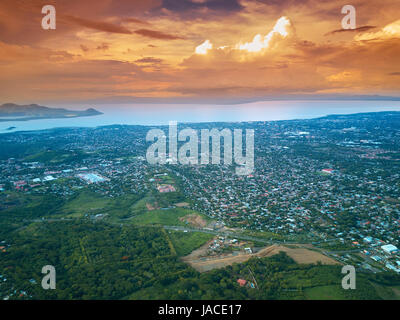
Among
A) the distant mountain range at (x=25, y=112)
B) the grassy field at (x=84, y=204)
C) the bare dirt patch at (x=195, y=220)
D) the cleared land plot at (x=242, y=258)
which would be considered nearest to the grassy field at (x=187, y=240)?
the cleared land plot at (x=242, y=258)

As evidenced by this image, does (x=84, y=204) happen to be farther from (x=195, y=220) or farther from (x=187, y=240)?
(x=187, y=240)

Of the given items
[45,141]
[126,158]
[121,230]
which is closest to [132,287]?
[121,230]

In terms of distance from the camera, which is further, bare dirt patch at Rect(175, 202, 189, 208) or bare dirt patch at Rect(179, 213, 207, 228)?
bare dirt patch at Rect(175, 202, 189, 208)

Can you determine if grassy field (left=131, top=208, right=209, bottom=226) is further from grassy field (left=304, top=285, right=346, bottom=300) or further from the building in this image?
the building

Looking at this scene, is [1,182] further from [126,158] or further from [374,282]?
[374,282]

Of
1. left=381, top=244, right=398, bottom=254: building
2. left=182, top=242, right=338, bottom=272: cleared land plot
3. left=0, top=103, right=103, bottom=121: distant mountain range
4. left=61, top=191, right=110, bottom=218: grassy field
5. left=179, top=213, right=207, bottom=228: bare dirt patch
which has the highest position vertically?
left=0, top=103, right=103, bottom=121: distant mountain range

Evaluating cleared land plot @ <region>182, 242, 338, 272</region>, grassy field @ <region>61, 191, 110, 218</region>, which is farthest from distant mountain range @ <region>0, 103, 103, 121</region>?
cleared land plot @ <region>182, 242, 338, 272</region>
